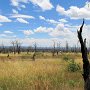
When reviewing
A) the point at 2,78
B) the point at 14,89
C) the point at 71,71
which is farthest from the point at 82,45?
the point at 71,71

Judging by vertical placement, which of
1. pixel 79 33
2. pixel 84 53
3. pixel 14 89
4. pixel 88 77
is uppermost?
pixel 79 33

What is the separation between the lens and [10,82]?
50.0 ft

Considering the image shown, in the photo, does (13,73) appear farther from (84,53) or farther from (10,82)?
(84,53)

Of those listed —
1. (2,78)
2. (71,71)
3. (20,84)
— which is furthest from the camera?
(71,71)

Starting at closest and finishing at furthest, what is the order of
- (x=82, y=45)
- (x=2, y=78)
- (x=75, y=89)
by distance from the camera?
(x=82, y=45)
(x=75, y=89)
(x=2, y=78)

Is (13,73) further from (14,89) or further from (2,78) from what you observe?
(14,89)

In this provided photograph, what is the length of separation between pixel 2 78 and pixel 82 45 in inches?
410

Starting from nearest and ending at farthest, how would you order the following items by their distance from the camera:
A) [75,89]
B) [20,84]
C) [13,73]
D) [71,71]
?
[75,89], [20,84], [13,73], [71,71]

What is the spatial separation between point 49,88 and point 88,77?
6713 mm

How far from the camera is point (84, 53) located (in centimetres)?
666

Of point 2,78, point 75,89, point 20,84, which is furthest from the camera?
point 2,78

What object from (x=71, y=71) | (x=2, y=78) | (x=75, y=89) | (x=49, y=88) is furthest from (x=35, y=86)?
(x=71, y=71)

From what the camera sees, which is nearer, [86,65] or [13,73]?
[86,65]

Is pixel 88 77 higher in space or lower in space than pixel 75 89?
higher
